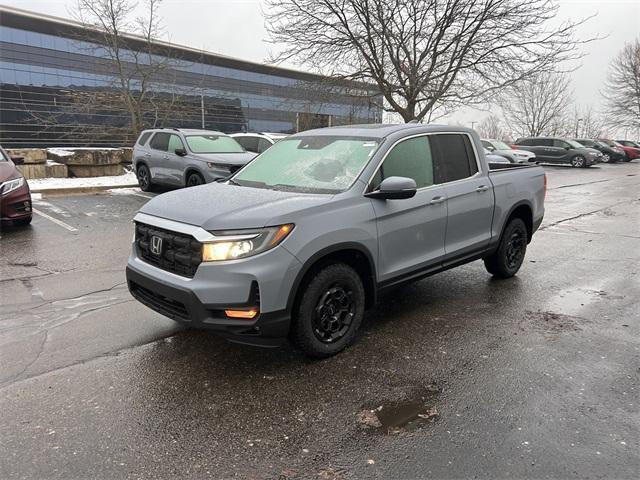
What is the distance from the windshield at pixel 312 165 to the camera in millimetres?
4078

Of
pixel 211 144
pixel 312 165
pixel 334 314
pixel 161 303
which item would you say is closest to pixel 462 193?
pixel 312 165

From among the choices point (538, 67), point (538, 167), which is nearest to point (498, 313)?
point (538, 167)

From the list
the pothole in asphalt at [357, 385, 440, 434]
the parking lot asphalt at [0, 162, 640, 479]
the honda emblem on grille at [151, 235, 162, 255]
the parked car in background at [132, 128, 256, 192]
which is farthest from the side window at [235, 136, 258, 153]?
the pothole in asphalt at [357, 385, 440, 434]

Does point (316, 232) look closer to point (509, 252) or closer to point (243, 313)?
point (243, 313)

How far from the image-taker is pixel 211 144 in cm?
1232

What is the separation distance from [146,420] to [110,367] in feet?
2.83

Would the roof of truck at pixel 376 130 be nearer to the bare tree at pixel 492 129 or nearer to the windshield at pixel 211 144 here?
the windshield at pixel 211 144

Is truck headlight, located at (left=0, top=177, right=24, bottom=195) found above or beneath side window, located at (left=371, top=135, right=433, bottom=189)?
beneath

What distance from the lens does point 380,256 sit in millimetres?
3998

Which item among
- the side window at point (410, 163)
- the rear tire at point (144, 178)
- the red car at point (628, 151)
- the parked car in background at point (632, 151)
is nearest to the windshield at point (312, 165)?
the side window at point (410, 163)

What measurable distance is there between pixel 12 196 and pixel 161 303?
238 inches

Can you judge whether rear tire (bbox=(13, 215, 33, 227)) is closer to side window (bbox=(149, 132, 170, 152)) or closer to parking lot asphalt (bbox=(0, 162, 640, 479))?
parking lot asphalt (bbox=(0, 162, 640, 479))

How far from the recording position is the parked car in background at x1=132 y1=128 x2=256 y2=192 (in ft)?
37.0

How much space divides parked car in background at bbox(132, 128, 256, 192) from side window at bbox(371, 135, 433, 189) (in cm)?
704
